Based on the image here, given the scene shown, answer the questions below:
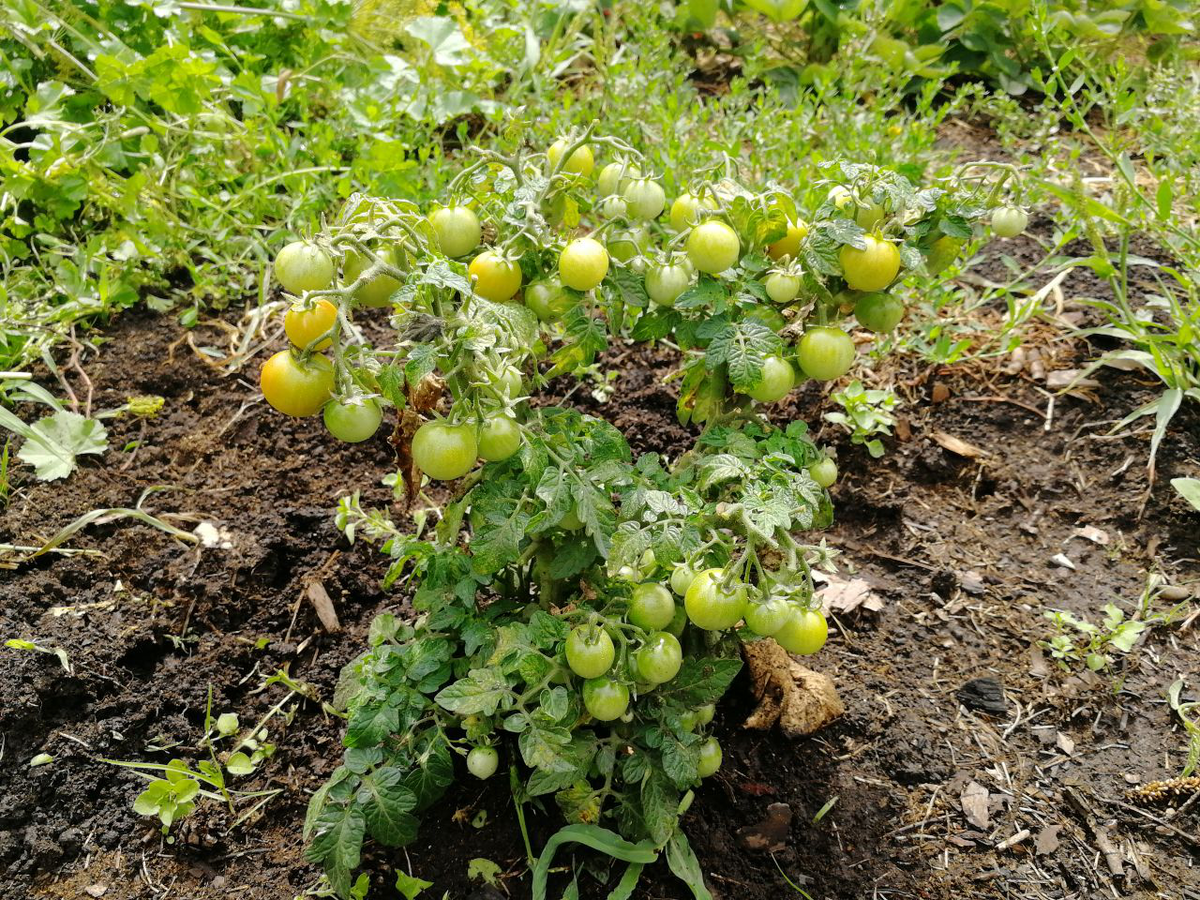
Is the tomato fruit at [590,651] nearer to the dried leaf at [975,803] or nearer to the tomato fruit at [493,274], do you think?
the tomato fruit at [493,274]

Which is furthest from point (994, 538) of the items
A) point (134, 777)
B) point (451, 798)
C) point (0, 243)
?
point (0, 243)

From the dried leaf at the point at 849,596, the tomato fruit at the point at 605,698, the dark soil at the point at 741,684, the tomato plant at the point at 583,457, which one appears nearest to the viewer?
the tomato plant at the point at 583,457

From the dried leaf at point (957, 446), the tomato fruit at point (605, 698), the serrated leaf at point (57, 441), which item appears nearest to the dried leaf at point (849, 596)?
the dried leaf at point (957, 446)

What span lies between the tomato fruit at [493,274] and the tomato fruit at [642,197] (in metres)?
0.23

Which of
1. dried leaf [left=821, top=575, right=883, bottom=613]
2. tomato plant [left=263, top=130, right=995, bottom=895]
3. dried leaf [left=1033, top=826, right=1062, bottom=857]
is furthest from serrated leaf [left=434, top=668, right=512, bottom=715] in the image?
dried leaf [left=1033, top=826, right=1062, bottom=857]

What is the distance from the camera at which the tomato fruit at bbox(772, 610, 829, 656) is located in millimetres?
1356

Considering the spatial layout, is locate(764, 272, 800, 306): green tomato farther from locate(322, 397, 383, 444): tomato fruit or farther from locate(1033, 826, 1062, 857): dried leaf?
locate(1033, 826, 1062, 857): dried leaf

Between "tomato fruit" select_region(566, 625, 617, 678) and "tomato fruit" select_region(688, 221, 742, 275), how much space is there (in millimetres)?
566

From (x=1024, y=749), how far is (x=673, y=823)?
0.82 m

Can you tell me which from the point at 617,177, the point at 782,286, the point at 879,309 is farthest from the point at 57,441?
the point at 879,309

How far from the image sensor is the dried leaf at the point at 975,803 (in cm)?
176

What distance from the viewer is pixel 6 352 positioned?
2588 mm

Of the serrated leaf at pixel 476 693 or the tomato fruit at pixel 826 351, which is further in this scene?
the tomato fruit at pixel 826 351

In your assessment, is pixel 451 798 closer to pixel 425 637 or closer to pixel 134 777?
pixel 425 637
